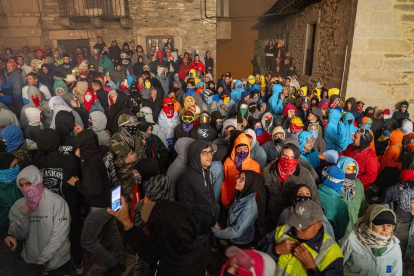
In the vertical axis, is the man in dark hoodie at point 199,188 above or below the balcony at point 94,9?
below

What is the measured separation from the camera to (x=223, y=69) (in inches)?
905

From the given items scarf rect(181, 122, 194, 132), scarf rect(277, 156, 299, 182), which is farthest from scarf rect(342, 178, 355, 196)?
scarf rect(181, 122, 194, 132)

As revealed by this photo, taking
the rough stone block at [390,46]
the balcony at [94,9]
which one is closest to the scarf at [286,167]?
the rough stone block at [390,46]

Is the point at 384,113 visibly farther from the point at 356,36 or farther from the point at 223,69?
the point at 223,69

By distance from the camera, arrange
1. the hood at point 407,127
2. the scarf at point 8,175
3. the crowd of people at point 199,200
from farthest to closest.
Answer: the hood at point 407,127
the scarf at point 8,175
the crowd of people at point 199,200

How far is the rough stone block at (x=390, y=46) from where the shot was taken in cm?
755

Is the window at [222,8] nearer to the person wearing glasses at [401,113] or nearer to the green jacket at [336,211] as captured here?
the person wearing glasses at [401,113]

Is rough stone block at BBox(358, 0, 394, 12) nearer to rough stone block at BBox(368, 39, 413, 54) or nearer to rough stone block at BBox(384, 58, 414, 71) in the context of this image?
rough stone block at BBox(368, 39, 413, 54)

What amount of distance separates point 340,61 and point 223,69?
50.7 ft

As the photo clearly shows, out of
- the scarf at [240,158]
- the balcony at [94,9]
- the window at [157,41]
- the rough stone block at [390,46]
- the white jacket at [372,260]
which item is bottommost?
the white jacket at [372,260]

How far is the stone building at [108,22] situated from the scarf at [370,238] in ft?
→ 47.7

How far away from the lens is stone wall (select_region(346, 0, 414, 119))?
7297mm

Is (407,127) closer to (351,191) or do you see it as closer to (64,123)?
(351,191)

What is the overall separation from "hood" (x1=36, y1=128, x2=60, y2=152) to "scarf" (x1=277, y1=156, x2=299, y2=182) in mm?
2947
